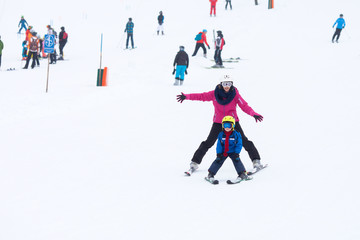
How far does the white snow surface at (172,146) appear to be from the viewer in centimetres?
529

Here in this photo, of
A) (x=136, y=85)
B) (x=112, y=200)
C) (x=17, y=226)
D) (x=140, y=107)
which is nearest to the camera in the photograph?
(x=17, y=226)

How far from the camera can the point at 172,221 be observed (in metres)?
5.33

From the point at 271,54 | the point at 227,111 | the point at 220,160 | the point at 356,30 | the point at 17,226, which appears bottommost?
the point at 17,226

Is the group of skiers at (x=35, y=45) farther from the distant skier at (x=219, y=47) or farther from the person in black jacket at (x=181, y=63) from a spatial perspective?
the distant skier at (x=219, y=47)

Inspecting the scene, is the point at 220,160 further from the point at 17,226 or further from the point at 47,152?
the point at 47,152

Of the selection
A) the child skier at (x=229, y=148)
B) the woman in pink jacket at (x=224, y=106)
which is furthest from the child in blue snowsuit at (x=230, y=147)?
the woman in pink jacket at (x=224, y=106)

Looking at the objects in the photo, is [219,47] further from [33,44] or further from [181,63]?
[33,44]

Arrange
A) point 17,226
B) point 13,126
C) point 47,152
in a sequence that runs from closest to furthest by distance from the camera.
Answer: point 17,226 < point 47,152 < point 13,126

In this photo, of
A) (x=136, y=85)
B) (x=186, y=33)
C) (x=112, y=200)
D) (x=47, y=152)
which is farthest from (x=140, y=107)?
(x=186, y=33)

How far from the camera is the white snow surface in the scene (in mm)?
5285

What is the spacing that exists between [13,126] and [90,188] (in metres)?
4.92

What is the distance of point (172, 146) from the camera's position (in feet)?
29.7

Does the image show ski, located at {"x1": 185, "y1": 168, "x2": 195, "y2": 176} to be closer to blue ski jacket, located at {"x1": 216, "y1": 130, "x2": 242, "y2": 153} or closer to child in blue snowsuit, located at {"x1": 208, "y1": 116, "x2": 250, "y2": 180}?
child in blue snowsuit, located at {"x1": 208, "y1": 116, "x2": 250, "y2": 180}

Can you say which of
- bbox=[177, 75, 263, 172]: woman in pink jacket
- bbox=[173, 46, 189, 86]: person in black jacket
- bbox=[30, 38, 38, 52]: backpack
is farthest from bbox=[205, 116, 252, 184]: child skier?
bbox=[30, 38, 38, 52]: backpack
